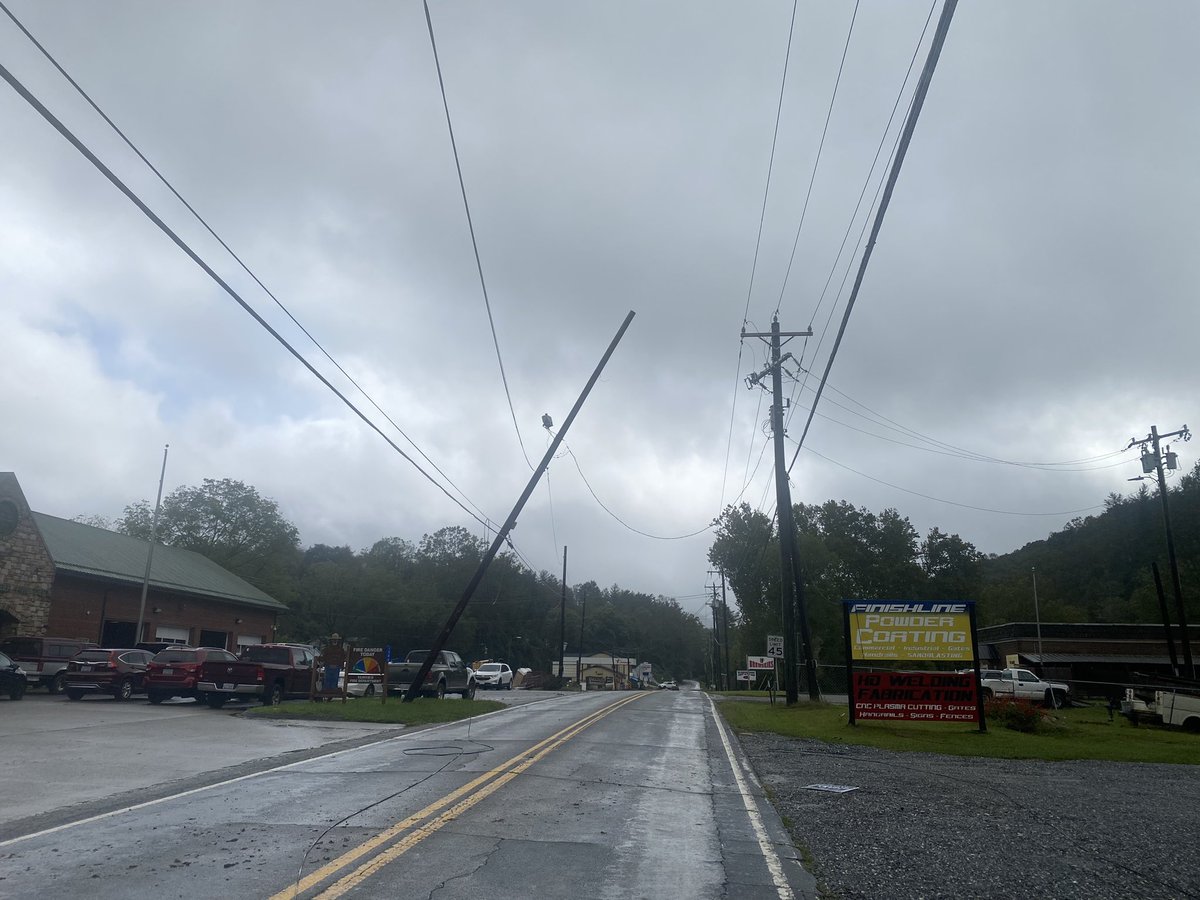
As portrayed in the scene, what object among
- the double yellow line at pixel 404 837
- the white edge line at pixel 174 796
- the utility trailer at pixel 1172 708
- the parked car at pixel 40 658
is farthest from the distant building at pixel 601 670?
the double yellow line at pixel 404 837

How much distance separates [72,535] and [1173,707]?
40411 millimetres

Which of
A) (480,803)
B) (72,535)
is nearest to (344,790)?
(480,803)

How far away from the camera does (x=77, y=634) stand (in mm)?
33938

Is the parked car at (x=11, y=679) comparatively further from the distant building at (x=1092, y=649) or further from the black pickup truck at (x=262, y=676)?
the distant building at (x=1092, y=649)

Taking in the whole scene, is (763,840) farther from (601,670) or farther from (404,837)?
(601,670)

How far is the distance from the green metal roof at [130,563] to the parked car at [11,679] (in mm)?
8802

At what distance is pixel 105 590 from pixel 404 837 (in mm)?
33068

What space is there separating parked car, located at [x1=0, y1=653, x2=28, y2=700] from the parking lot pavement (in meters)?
0.36

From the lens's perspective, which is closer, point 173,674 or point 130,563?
point 173,674

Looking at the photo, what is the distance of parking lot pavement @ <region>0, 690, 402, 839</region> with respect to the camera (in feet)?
32.1

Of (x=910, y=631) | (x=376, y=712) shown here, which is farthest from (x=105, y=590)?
(x=910, y=631)

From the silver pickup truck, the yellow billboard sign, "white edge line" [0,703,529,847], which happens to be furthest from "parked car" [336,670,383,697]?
the yellow billboard sign

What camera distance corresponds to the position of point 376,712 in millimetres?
22312

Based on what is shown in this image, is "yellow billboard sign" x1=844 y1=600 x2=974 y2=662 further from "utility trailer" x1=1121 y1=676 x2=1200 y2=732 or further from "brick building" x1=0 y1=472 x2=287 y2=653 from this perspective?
"brick building" x1=0 y1=472 x2=287 y2=653
